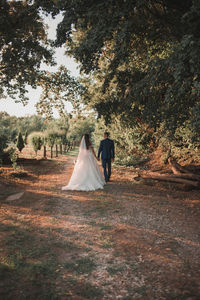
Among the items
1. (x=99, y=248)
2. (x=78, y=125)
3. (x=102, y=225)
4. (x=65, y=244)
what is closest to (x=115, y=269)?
(x=99, y=248)

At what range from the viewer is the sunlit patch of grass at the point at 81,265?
3.31 metres

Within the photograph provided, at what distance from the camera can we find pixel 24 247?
3.99 meters

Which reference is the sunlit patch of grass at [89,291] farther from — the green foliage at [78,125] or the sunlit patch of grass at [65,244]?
the green foliage at [78,125]

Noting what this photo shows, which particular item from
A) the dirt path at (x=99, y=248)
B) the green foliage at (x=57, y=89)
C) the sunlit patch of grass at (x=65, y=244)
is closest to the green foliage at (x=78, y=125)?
the green foliage at (x=57, y=89)

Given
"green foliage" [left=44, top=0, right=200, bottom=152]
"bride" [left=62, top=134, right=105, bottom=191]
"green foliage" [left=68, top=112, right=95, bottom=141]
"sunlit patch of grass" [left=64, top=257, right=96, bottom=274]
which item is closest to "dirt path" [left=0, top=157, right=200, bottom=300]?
"sunlit patch of grass" [left=64, top=257, right=96, bottom=274]

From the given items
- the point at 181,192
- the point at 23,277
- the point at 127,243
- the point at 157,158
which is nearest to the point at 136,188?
the point at 181,192

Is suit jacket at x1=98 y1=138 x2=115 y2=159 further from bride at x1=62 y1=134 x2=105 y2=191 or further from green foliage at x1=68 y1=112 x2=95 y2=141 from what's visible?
green foliage at x1=68 y1=112 x2=95 y2=141

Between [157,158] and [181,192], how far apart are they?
7742mm

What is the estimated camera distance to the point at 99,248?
13.1ft

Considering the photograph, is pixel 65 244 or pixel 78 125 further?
pixel 78 125

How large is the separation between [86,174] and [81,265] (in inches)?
225

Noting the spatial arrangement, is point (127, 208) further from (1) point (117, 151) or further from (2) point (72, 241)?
(1) point (117, 151)

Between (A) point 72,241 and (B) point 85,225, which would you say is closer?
(A) point 72,241

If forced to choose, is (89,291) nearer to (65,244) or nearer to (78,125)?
(65,244)
